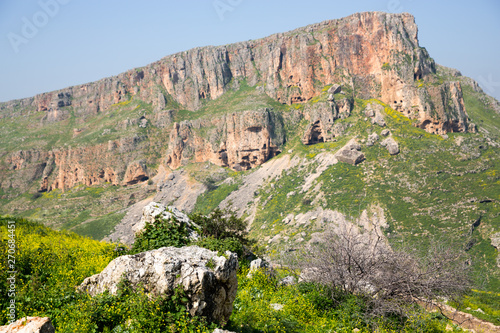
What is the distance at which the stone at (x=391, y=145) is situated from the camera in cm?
9200

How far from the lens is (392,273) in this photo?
Result: 10.5 meters

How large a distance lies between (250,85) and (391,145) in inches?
3515

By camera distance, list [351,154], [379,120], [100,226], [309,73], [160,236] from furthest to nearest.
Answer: [309,73], [100,226], [379,120], [351,154], [160,236]

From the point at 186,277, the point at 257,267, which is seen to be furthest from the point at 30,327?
the point at 257,267

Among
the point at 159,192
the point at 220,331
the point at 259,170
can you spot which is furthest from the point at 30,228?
the point at 159,192

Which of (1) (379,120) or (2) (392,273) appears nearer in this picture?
(2) (392,273)

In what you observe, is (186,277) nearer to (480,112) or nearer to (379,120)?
(379,120)

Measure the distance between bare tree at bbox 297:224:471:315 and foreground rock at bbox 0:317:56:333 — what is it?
27.8 feet

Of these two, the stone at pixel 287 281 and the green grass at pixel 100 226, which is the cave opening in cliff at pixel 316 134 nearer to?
the green grass at pixel 100 226

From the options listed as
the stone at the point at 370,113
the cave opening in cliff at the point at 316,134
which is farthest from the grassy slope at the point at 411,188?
the cave opening in cliff at the point at 316,134

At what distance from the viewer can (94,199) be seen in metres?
140

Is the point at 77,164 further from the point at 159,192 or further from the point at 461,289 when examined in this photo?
the point at 461,289

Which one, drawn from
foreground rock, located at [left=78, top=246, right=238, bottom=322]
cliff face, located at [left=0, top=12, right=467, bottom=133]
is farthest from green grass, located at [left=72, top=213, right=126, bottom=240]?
foreground rock, located at [left=78, top=246, right=238, bottom=322]

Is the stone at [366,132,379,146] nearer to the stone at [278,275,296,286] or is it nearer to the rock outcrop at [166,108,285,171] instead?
the rock outcrop at [166,108,285,171]
